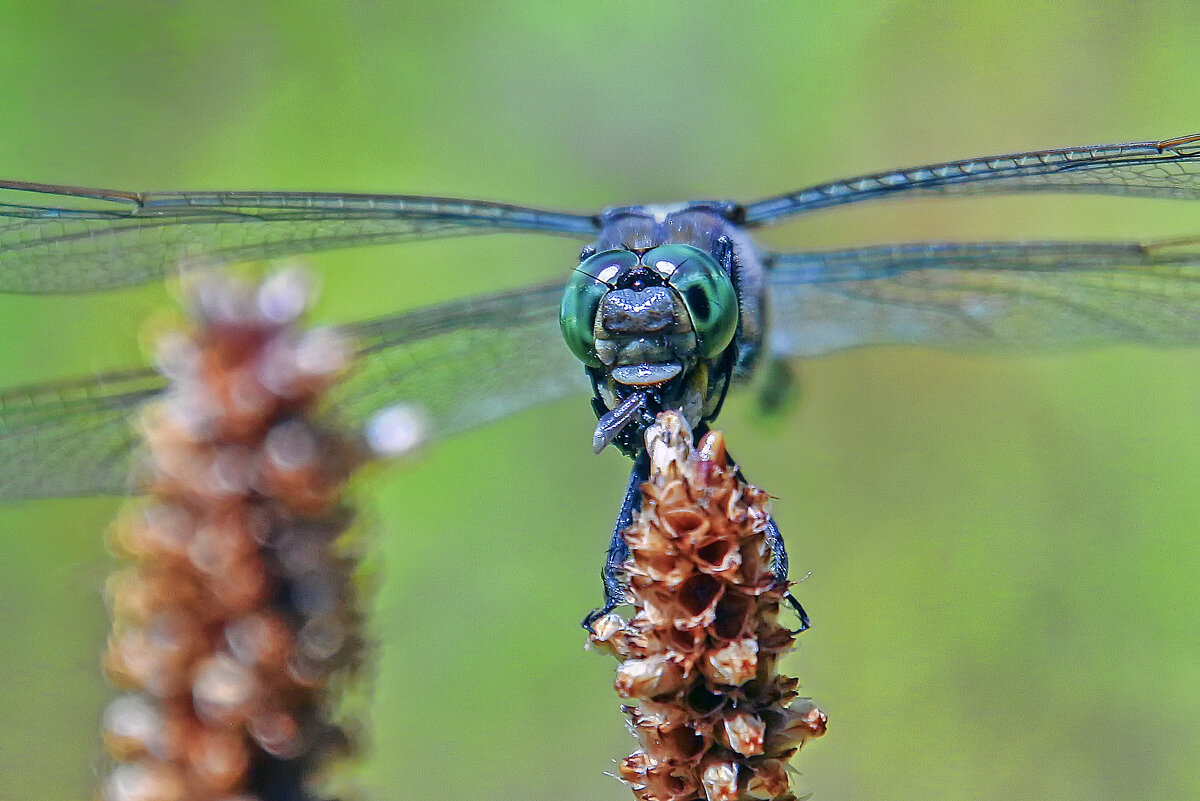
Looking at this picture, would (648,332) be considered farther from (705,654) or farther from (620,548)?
(705,654)

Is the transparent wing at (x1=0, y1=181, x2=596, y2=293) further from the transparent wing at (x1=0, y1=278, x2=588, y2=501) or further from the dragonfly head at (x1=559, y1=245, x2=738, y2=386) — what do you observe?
the dragonfly head at (x1=559, y1=245, x2=738, y2=386)

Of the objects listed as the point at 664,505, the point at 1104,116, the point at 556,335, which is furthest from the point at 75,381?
the point at 1104,116

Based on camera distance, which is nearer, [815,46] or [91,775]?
[91,775]

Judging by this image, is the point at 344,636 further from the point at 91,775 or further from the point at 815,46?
the point at 815,46

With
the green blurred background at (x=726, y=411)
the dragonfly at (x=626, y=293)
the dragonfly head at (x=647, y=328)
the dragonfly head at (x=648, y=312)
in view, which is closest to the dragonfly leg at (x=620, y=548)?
the dragonfly at (x=626, y=293)

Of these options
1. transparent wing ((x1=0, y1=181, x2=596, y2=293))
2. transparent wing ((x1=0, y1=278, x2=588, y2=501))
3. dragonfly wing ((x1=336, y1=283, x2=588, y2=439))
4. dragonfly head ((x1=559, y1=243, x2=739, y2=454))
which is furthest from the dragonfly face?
dragonfly wing ((x1=336, y1=283, x2=588, y2=439))
